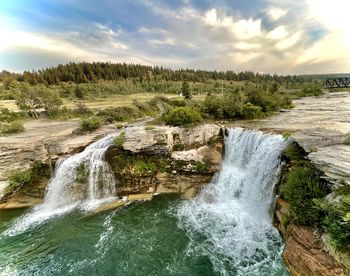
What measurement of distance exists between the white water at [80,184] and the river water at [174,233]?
0.26 m

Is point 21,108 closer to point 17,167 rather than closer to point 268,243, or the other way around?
point 17,167

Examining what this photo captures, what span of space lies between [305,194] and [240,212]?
5059 mm

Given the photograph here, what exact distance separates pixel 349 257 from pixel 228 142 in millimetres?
11101

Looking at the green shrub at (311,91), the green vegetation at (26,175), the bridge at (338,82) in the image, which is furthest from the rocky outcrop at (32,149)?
the bridge at (338,82)

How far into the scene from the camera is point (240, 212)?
13.4 m

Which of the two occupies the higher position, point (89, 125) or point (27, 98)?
point (27, 98)

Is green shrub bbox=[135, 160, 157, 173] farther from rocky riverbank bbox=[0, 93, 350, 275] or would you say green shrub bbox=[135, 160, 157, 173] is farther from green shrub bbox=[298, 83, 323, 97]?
green shrub bbox=[298, 83, 323, 97]

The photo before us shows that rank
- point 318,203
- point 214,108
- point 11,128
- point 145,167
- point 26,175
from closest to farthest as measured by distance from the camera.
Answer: point 318,203 < point 26,175 < point 145,167 < point 11,128 < point 214,108

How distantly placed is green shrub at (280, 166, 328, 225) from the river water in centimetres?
240

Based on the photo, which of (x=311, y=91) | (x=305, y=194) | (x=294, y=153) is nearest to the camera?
(x=305, y=194)

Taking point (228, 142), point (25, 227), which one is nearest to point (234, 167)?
point (228, 142)

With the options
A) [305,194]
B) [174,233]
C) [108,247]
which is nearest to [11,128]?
[108,247]

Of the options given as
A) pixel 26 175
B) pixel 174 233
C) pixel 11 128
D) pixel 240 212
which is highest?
pixel 11 128

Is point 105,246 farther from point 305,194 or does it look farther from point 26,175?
point 305,194
